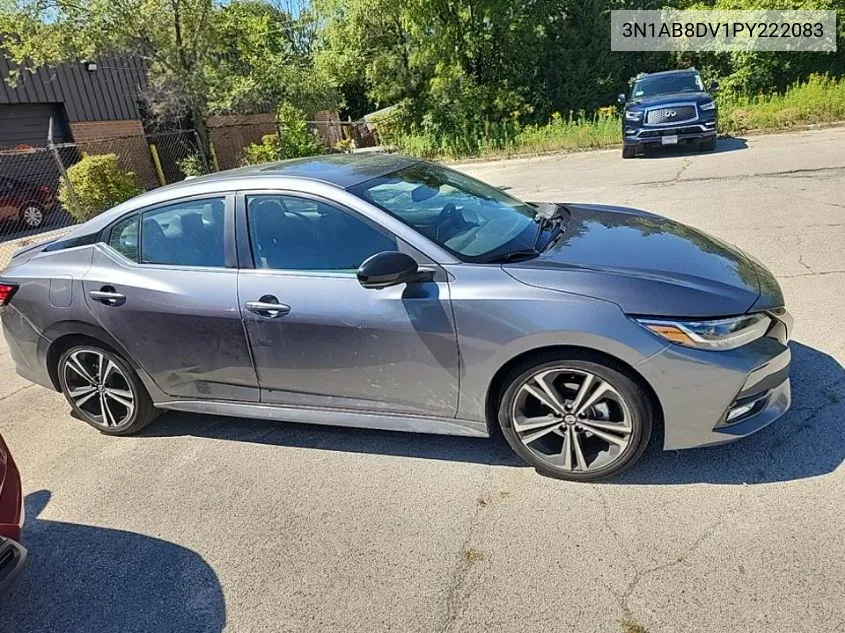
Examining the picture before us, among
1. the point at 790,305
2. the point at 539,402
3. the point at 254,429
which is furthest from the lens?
the point at 790,305

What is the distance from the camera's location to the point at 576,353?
264 centimetres

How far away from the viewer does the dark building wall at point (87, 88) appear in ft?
49.4

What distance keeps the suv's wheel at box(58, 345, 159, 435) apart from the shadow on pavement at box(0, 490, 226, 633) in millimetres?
887

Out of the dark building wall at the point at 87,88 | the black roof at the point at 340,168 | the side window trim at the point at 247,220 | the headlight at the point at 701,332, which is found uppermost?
the dark building wall at the point at 87,88

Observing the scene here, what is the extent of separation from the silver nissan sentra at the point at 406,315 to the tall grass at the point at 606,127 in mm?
13473

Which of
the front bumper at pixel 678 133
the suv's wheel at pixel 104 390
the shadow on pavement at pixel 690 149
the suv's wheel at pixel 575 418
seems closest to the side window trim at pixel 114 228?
the suv's wheel at pixel 104 390

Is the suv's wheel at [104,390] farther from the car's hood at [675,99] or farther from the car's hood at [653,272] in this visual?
the car's hood at [675,99]

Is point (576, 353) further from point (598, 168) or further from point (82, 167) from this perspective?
point (82, 167)

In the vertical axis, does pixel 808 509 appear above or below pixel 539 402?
below

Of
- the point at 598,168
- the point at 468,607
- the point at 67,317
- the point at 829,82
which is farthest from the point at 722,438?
the point at 829,82

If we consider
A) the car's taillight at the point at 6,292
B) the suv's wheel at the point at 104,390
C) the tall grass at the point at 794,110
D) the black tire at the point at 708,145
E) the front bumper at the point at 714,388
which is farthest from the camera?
the tall grass at the point at 794,110

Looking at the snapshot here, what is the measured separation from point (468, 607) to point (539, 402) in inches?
39.8

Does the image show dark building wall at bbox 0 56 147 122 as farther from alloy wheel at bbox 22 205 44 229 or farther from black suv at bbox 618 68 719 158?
black suv at bbox 618 68 719 158

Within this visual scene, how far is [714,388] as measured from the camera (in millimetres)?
2508
